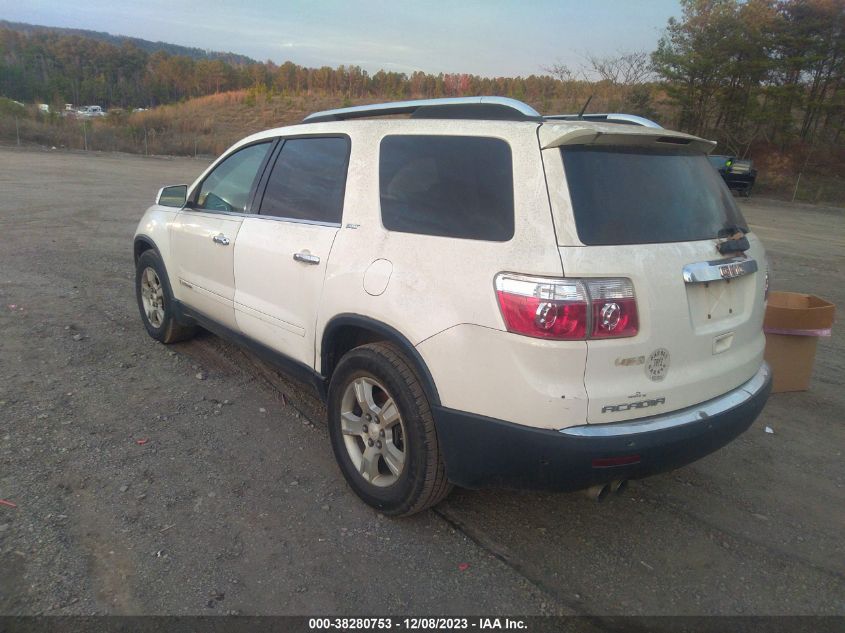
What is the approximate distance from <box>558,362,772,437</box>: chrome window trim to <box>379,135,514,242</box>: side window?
800mm

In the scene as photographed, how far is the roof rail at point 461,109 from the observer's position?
260cm

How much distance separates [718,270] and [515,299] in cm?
99

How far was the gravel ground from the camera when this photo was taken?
2.47m

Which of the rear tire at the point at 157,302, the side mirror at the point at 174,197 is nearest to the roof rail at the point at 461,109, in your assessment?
the side mirror at the point at 174,197

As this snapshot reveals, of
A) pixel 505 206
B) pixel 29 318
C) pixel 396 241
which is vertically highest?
pixel 505 206

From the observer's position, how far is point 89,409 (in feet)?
12.8

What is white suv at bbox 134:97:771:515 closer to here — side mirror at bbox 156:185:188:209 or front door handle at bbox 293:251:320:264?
front door handle at bbox 293:251:320:264

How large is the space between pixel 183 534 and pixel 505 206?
6.71 feet

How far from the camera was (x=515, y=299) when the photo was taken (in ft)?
7.49

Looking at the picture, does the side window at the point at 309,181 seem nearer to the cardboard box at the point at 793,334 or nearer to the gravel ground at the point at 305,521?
the gravel ground at the point at 305,521

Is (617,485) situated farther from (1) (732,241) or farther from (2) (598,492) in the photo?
(1) (732,241)

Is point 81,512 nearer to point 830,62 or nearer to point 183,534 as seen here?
point 183,534

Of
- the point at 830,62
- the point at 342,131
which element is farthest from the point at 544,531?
the point at 830,62

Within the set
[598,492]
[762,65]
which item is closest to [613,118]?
[598,492]
